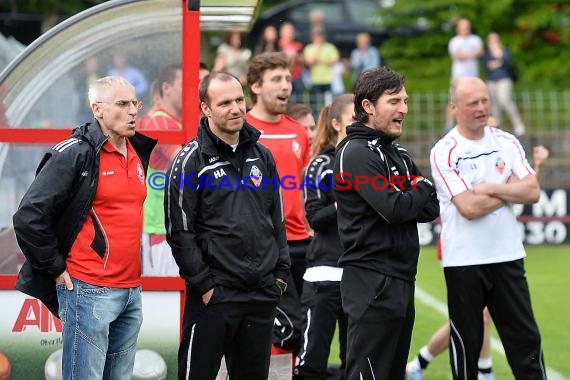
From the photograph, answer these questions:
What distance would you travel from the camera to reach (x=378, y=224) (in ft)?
20.3

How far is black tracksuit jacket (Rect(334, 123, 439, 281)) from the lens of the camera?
609 centimetres

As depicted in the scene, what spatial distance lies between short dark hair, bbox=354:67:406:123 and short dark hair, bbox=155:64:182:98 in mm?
1350

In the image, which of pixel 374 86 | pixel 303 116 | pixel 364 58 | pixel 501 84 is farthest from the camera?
pixel 364 58

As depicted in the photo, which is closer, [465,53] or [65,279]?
[65,279]

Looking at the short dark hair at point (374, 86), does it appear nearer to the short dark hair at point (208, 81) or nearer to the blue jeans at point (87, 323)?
the short dark hair at point (208, 81)

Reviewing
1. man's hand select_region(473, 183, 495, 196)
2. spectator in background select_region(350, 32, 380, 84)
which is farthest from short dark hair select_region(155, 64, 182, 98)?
spectator in background select_region(350, 32, 380, 84)

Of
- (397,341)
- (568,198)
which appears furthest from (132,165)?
(568,198)

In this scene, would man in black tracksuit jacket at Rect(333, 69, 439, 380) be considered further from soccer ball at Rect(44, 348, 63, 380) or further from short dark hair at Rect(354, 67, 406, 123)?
soccer ball at Rect(44, 348, 63, 380)

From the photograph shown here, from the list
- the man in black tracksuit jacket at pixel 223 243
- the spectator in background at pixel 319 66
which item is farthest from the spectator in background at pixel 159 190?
the spectator in background at pixel 319 66

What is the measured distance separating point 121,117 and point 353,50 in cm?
1927

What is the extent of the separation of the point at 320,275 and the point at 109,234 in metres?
2.12

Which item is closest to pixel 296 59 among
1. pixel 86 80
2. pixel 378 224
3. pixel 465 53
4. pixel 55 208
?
pixel 465 53

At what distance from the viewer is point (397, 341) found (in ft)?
20.6

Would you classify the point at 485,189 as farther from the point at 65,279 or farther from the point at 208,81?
the point at 65,279
